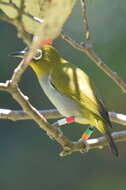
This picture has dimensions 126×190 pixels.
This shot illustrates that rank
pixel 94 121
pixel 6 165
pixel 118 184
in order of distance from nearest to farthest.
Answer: pixel 94 121 < pixel 6 165 < pixel 118 184

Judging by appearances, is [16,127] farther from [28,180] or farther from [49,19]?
[49,19]

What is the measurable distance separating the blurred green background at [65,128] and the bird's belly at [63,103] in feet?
7.64

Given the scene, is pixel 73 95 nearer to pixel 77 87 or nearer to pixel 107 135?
pixel 77 87

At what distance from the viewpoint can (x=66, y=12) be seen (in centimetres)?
133

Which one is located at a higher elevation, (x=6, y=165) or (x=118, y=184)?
(x=6, y=165)

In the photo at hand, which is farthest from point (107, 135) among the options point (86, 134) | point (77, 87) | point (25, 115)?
point (77, 87)

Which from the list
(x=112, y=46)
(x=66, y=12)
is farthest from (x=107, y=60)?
(x=66, y=12)

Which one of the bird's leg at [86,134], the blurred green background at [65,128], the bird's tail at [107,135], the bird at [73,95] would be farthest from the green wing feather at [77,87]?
the blurred green background at [65,128]

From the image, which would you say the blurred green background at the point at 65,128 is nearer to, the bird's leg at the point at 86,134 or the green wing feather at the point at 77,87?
the green wing feather at the point at 77,87

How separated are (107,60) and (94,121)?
9.13 ft

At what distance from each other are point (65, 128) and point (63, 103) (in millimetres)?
2783

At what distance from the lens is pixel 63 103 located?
2.88 metres

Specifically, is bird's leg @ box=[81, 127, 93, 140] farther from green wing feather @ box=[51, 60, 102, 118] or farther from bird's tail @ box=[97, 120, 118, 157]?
green wing feather @ box=[51, 60, 102, 118]

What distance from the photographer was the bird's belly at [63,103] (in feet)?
9.26
